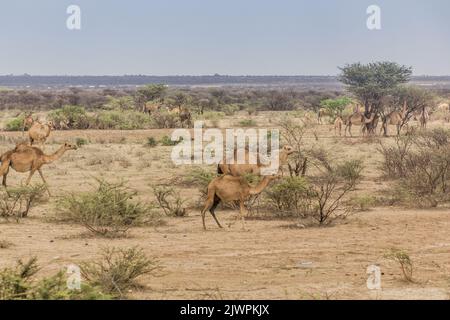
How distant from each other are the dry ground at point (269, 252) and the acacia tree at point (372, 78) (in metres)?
22.7

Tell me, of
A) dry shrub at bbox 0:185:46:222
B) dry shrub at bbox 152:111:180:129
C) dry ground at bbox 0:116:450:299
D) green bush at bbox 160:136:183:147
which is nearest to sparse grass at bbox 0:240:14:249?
dry ground at bbox 0:116:450:299

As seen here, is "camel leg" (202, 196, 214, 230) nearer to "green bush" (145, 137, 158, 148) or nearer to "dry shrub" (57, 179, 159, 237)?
"dry shrub" (57, 179, 159, 237)

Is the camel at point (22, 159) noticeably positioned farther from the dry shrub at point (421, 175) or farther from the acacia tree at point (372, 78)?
the acacia tree at point (372, 78)

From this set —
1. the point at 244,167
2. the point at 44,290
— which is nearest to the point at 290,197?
the point at 244,167

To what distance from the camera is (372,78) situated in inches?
1538

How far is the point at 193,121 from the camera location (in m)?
34.6

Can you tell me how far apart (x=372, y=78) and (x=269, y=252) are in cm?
3011

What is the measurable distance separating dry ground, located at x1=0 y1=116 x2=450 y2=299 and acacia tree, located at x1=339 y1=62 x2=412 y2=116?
22.7 meters

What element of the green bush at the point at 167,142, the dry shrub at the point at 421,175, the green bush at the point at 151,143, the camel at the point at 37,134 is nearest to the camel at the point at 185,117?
the green bush at the point at 167,142

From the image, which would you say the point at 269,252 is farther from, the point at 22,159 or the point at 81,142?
the point at 81,142

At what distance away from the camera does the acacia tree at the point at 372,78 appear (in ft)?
121

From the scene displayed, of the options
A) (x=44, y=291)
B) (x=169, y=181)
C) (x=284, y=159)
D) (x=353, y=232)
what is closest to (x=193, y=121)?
(x=169, y=181)
